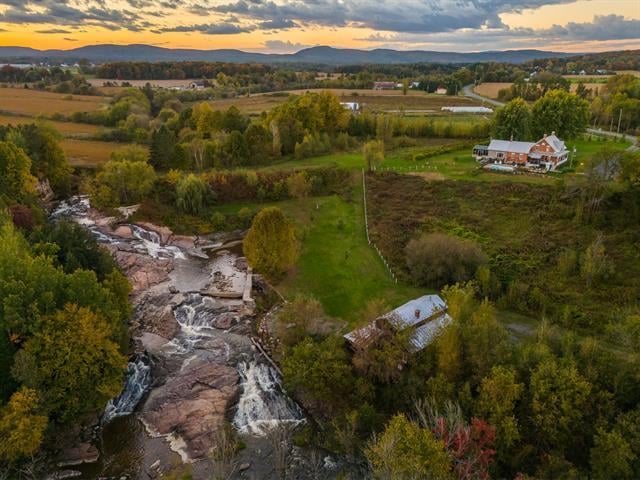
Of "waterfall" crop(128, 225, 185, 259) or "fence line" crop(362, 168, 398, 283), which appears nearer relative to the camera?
"fence line" crop(362, 168, 398, 283)

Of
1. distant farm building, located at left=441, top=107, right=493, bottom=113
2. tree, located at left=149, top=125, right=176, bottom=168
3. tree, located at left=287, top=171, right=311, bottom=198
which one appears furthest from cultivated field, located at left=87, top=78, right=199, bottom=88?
tree, located at left=287, top=171, right=311, bottom=198

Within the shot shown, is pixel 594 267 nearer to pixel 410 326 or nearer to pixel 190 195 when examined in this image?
pixel 410 326

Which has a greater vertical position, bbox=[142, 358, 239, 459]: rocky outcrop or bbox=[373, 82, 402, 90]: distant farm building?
bbox=[373, 82, 402, 90]: distant farm building

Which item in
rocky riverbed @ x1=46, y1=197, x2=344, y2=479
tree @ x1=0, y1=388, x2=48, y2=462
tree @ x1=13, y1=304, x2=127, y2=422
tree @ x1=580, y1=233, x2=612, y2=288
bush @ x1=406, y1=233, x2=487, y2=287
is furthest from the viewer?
bush @ x1=406, y1=233, x2=487, y2=287

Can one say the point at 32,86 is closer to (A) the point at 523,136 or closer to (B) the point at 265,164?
(B) the point at 265,164

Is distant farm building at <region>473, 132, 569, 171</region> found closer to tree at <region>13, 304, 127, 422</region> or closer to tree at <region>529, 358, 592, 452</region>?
tree at <region>529, 358, 592, 452</region>

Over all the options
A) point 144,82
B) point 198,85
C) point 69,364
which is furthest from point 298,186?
point 144,82

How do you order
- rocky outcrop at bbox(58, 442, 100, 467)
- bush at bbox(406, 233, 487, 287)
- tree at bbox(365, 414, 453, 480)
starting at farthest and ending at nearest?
bush at bbox(406, 233, 487, 287) → rocky outcrop at bbox(58, 442, 100, 467) → tree at bbox(365, 414, 453, 480)
